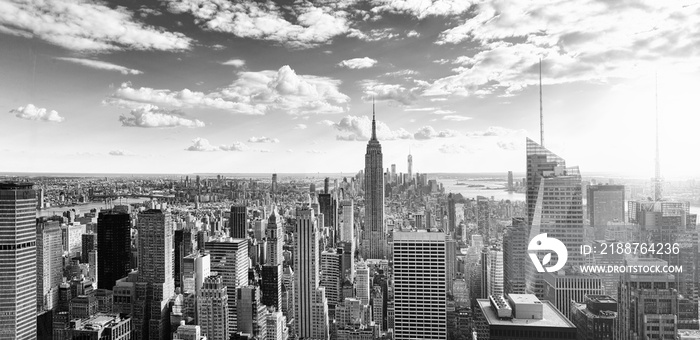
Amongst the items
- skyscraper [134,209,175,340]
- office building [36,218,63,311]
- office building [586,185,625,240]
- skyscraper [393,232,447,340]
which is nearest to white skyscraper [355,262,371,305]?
skyscraper [393,232,447,340]

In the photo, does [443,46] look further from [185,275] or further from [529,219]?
[185,275]

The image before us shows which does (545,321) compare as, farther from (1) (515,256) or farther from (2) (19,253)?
(2) (19,253)

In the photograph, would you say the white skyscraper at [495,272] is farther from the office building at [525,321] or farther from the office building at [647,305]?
the office building at [647,305]

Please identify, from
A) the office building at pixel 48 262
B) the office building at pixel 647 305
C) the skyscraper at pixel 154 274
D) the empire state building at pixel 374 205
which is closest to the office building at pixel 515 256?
the office building at pixel 647 305

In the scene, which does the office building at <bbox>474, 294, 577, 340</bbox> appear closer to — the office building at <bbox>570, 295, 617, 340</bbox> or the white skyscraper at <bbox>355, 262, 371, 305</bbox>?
the office building at <bbox>570, 295, 617, 340</bbox>

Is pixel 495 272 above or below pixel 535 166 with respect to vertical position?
below
